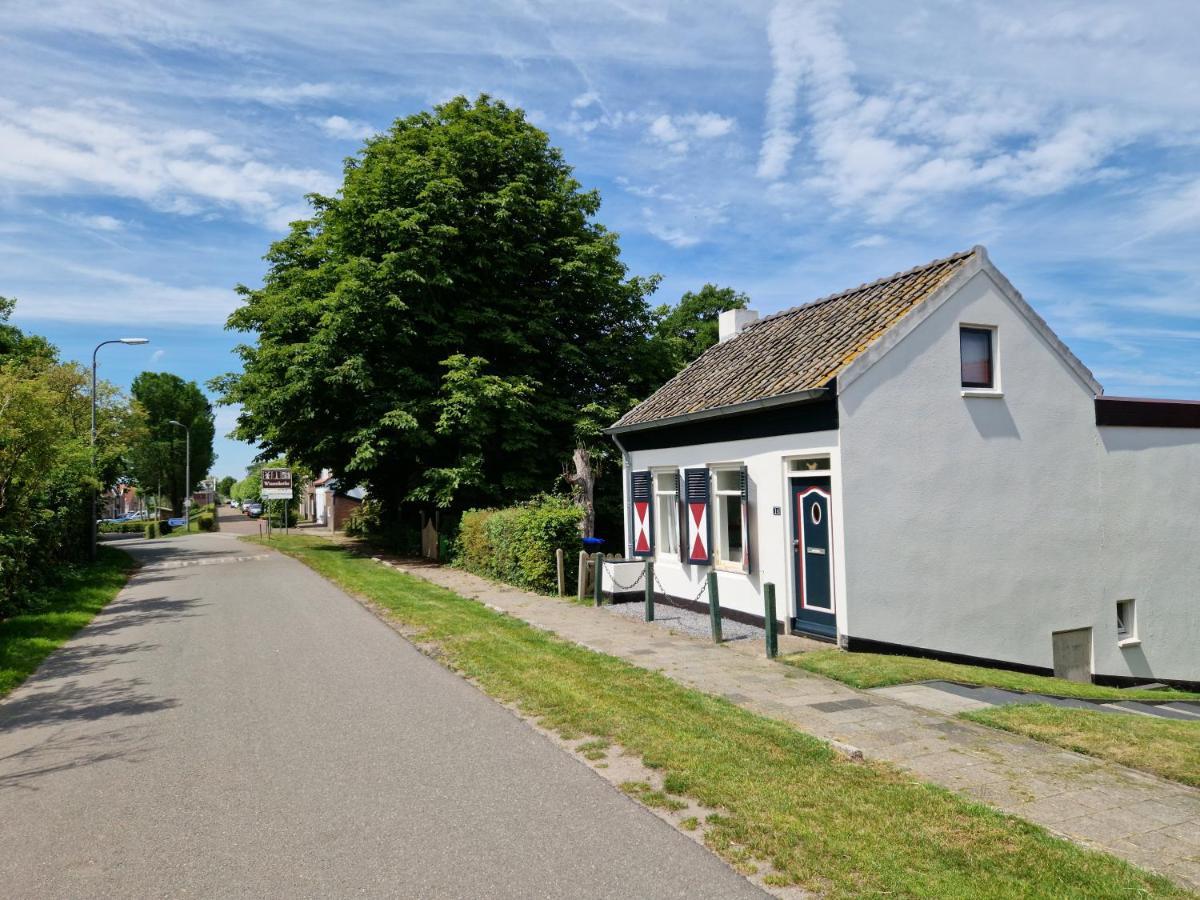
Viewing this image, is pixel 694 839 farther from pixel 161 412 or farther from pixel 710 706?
pixel 161 412

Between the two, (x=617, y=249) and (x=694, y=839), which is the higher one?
(x=617, y=249)

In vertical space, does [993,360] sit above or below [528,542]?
above

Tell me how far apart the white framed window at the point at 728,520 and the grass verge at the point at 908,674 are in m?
3.09

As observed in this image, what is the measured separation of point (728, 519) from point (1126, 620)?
6965mm

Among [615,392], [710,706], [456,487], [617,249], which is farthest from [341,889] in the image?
[617,249]

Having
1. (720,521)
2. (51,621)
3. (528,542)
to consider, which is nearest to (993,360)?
(720,521)

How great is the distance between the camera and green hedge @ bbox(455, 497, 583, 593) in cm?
1588

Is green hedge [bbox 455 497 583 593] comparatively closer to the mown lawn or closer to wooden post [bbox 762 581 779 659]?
wooden post [bbox 762 581 779 659]

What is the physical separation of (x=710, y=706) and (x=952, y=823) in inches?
114

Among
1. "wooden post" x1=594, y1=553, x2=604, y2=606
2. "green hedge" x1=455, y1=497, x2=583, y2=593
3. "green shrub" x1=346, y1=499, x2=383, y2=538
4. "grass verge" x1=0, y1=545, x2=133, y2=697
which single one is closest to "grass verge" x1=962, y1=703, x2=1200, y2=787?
"wooden post" x1=594, y1=553, x2=604, y2=606

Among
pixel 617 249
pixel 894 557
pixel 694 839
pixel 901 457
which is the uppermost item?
pixel 617 249

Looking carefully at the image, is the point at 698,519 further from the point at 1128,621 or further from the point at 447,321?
the point at 447,321

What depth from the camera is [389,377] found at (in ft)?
76.1

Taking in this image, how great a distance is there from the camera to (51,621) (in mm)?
13000
